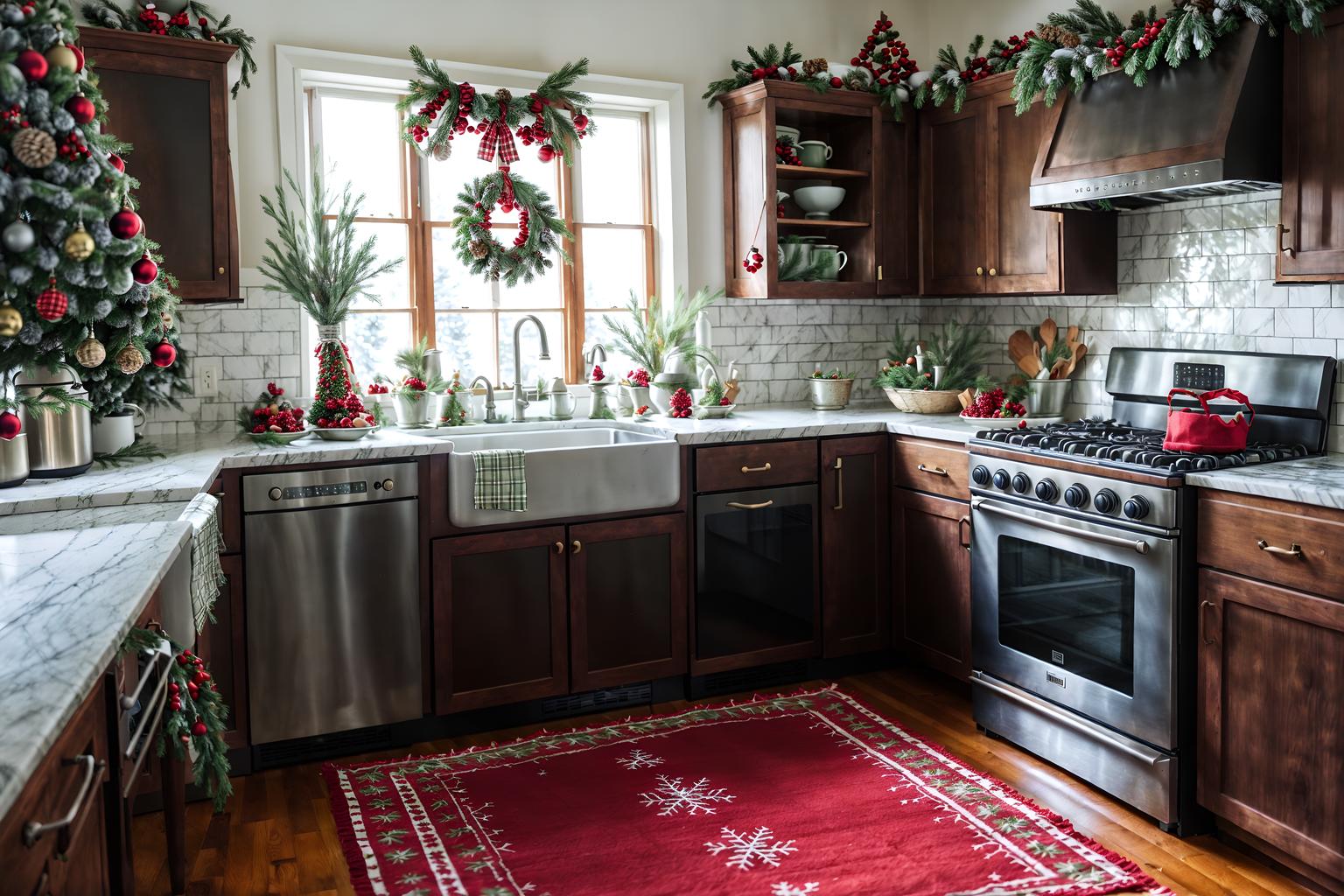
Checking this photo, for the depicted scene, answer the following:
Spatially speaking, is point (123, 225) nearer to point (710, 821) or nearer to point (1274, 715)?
point (710, 821)

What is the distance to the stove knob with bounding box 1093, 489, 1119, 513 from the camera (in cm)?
296

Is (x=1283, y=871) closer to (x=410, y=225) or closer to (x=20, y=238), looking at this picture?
(x=20, y=238)

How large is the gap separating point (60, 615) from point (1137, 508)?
2.44 metres

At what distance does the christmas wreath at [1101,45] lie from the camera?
10.0 feet

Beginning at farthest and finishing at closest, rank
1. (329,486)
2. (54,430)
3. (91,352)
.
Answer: (329,486) < (54,430) < (91,352)

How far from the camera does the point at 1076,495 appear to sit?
10.1ft

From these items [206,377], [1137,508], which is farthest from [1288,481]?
[206,377]

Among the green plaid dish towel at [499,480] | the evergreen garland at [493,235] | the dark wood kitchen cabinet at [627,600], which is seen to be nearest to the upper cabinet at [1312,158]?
the dark wood kitchen cabinet at [627,600]

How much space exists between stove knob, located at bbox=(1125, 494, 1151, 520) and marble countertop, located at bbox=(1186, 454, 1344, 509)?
0.40ft

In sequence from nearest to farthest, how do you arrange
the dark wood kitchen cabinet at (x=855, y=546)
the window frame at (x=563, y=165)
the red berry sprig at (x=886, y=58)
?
the window frame at (x=563, y=165) < the dark wood kitchen cabinet at (x=855, y=546) < the red berry sprig at (x=886, y=58)

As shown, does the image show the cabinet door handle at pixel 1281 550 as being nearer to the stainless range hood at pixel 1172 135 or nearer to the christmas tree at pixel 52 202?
the stainless range hood at pixel 1172 135

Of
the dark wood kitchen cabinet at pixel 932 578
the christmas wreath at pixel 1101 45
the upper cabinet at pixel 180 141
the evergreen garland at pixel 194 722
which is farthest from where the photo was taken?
the dark wood kitchen cabinet at pixel 932 578

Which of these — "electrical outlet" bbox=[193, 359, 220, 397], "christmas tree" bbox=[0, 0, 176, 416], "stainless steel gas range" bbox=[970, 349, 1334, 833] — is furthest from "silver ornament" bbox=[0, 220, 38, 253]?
"stainless steel gas range" bbox=[970, 349, 1334, 833]

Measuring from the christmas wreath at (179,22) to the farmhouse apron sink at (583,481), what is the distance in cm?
146
